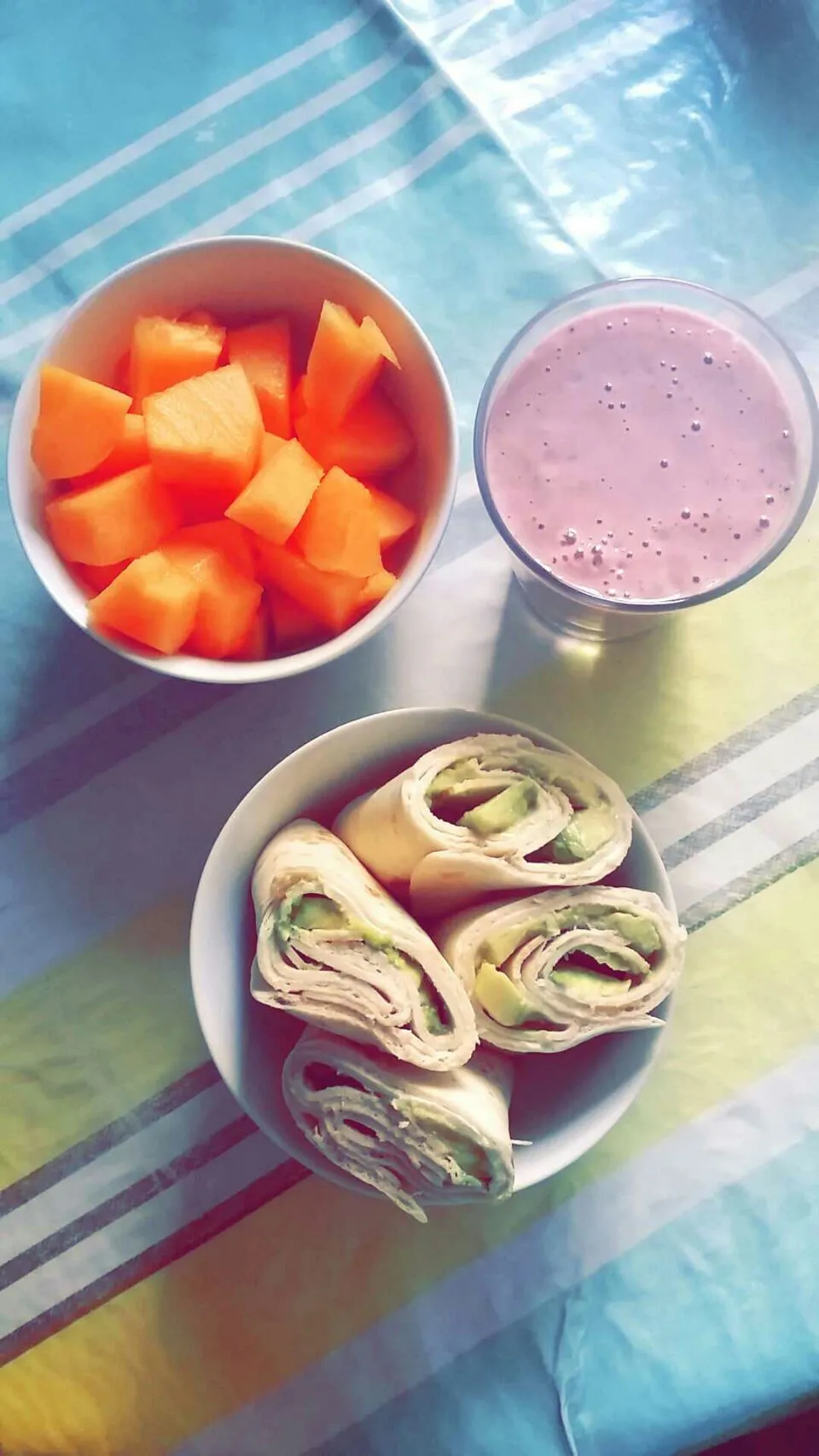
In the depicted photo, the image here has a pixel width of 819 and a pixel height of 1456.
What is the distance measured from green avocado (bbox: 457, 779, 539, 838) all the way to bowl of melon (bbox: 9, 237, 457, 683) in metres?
0.16

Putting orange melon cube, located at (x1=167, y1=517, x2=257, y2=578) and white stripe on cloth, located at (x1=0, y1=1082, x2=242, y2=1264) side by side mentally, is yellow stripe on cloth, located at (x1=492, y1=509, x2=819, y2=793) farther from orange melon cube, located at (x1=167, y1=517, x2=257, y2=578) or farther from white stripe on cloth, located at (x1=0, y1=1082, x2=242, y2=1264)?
white stripe on cloth, located at (x1=0, y1=1082, x2=242, y2=1264)

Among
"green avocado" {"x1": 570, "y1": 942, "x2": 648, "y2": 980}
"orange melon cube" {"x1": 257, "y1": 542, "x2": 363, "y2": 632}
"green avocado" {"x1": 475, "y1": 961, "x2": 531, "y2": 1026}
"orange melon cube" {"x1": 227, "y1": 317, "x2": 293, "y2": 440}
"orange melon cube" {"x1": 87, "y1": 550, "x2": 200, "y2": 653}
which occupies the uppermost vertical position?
"orange melon cube" {"x1": 227, "y1": 317, "x2": 293, "y2": 440}

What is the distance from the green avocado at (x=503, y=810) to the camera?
735mm

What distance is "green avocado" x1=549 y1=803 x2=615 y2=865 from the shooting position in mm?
746

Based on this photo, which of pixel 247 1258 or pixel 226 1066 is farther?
pixel 247 1258

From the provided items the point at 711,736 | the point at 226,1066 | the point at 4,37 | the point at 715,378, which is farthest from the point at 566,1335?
the point at 4,37

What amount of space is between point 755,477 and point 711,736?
210 mm

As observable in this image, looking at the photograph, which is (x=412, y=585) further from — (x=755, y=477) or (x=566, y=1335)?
(x=566, y=1335)

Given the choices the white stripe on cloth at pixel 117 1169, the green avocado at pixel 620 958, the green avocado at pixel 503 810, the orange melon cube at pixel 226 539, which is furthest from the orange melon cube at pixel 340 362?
the white stripe on cloth at pixel 117 1169

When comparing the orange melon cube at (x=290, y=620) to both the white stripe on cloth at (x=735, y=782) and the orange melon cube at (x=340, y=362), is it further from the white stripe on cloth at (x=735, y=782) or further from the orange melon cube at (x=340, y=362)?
the white stripe on cloth at (x=735, y=782)

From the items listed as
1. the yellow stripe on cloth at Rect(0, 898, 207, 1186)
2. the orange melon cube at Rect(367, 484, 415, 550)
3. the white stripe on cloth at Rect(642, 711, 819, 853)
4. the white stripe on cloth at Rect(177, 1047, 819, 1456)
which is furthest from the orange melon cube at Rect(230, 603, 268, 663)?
the white stripe on cloth at Rect(177, 1047, 819, 1456)

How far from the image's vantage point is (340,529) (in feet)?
2.68

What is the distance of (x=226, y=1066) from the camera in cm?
80

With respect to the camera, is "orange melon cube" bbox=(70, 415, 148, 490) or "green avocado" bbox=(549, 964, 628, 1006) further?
"orange melon cube" bbox=(70, 415, 148, 490)
